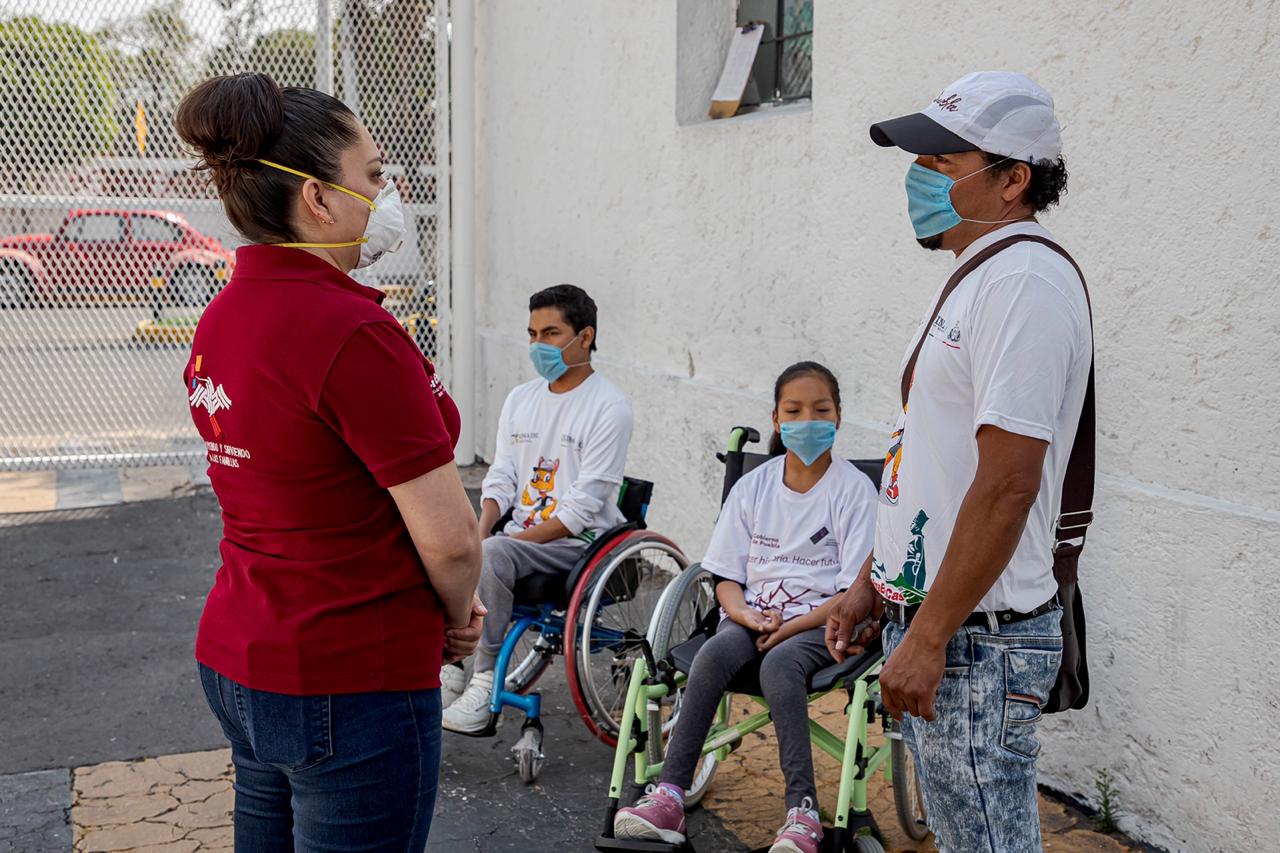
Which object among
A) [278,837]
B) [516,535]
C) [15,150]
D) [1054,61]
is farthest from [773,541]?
[15,150]

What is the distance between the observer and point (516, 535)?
14.1ft

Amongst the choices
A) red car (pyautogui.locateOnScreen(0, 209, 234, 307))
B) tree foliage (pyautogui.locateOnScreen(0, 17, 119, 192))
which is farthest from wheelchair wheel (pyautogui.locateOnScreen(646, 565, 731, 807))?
tree foliage (pyautogui.locateOnScreen(0, 17, 119, 192))

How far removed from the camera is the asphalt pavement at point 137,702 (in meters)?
3.75

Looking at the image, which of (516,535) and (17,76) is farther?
(17,76)

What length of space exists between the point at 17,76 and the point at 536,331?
5046mm

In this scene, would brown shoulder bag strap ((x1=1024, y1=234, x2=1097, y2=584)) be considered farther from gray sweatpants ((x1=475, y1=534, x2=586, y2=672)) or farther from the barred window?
the barred window

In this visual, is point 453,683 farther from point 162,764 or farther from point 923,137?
point 923,137

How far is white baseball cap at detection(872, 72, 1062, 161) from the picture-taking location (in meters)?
2.11

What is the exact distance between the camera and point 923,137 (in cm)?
215

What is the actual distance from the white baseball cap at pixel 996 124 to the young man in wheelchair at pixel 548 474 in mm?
2322

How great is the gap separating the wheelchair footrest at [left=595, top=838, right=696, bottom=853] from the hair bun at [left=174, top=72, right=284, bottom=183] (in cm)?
207

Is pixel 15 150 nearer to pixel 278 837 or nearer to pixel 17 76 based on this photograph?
pixel 17 76

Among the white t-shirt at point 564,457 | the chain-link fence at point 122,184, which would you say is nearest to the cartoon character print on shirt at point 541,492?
the white t-shirt at point 564,457

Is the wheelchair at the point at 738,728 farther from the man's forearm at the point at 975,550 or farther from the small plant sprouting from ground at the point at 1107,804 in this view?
the man's forearm at the point at 975,550
